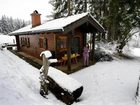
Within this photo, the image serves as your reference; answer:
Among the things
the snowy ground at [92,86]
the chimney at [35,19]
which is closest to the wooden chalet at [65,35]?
the chimney at [35,19]

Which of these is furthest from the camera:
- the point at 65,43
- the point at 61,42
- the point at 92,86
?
the point at 65,43

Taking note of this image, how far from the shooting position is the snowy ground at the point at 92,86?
266 inches

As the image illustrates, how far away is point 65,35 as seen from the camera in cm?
1527

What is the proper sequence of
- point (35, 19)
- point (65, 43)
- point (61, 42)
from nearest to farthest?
point (61, 42) → point (65, 43) → point (35, 19)

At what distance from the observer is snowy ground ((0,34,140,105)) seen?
6764 millimetres

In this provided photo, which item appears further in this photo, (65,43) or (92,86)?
(65,43)

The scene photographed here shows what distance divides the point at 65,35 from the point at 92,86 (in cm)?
645

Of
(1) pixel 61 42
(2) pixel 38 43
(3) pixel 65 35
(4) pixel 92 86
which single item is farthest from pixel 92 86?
(2) pixel 38 43

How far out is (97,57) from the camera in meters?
16.5

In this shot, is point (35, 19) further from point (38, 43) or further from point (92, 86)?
point (92, 86)

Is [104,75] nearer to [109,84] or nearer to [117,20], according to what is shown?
[109,84]

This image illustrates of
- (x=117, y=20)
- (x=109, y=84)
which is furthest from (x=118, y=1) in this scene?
(x=109, y=84)

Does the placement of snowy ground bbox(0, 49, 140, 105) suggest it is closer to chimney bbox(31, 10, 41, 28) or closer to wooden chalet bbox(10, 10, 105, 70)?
wooden chalet bbox(10, 10, 105, 70)

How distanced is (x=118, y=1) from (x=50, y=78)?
1187cm
